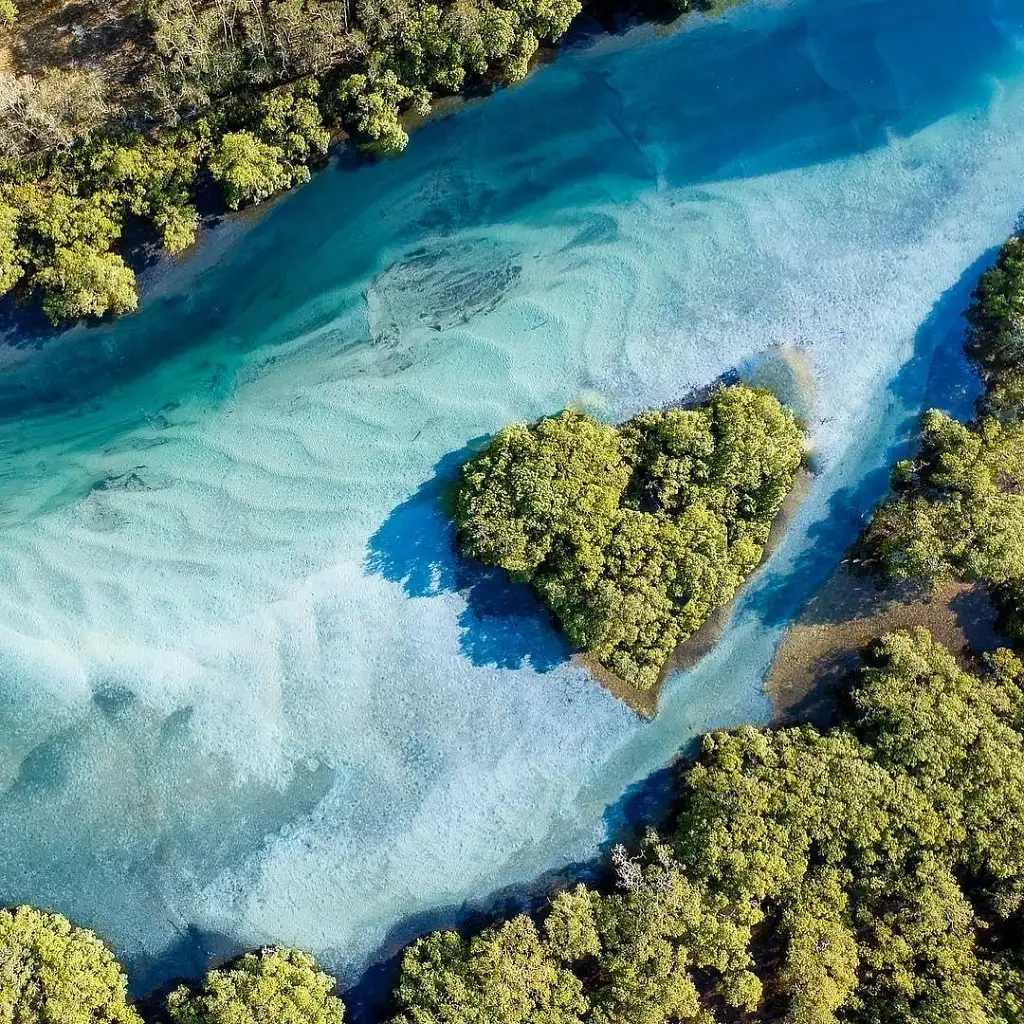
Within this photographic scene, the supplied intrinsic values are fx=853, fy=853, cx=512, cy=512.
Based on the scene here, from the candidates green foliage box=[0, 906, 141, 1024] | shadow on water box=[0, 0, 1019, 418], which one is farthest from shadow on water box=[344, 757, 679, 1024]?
shadow on water box=[0, 0, 1019, 418]

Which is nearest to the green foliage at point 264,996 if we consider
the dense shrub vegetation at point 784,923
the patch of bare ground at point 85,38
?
the dense shrub vegetation at point 784,923

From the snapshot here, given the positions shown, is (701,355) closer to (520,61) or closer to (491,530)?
(491,530)

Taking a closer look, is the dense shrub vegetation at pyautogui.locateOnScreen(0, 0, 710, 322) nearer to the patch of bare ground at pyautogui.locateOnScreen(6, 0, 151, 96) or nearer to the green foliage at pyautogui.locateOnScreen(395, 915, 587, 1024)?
the patch of bare ground at pyautogui.locateOnScreen(6, 0, 151, 96)

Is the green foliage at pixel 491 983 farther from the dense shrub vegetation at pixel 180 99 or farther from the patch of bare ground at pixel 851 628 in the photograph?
the dense shrub vegetation at pixel 180 99

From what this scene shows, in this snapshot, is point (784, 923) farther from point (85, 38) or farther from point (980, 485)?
point (85, 38)

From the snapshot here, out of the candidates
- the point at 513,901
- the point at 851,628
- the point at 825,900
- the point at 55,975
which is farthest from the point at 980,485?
the point at 55,975

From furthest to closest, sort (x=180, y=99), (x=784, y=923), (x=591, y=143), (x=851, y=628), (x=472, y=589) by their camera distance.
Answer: (x=591, y=143)
(x=851, y=628)
(x=180, y=99)
(x=472, y=589)
(x=784, y=923)

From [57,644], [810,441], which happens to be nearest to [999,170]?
[810,441]
